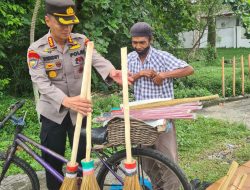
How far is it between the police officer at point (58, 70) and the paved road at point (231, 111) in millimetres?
4881

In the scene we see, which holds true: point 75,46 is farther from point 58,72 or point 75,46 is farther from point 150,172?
point 150,172

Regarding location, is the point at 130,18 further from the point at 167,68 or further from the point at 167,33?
the point at 167,68

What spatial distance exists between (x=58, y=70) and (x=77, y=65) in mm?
173

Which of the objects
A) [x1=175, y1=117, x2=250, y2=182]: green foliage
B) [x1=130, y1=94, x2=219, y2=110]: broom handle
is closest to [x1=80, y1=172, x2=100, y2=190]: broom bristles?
[x1=130, y1=94, x2=219, y2=110]: broom handle

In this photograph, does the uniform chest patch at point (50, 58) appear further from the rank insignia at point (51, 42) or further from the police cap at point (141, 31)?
the police cap at point (141, 31)

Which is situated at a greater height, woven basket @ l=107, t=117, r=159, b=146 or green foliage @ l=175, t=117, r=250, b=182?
woven basket @ l=107, t=117, r=159, b=146

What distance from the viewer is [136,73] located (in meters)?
3.54

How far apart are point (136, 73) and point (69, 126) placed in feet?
2.60

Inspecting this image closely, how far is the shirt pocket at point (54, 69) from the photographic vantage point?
3304 mm

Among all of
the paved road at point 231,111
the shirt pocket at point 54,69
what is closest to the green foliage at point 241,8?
the paved road at point 231,111

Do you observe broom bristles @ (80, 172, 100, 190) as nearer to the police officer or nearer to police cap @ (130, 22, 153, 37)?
the police officer

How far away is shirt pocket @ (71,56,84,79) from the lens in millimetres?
3390

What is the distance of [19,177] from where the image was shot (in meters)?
4.47

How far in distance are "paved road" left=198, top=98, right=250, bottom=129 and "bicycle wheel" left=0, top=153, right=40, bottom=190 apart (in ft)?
15.3
